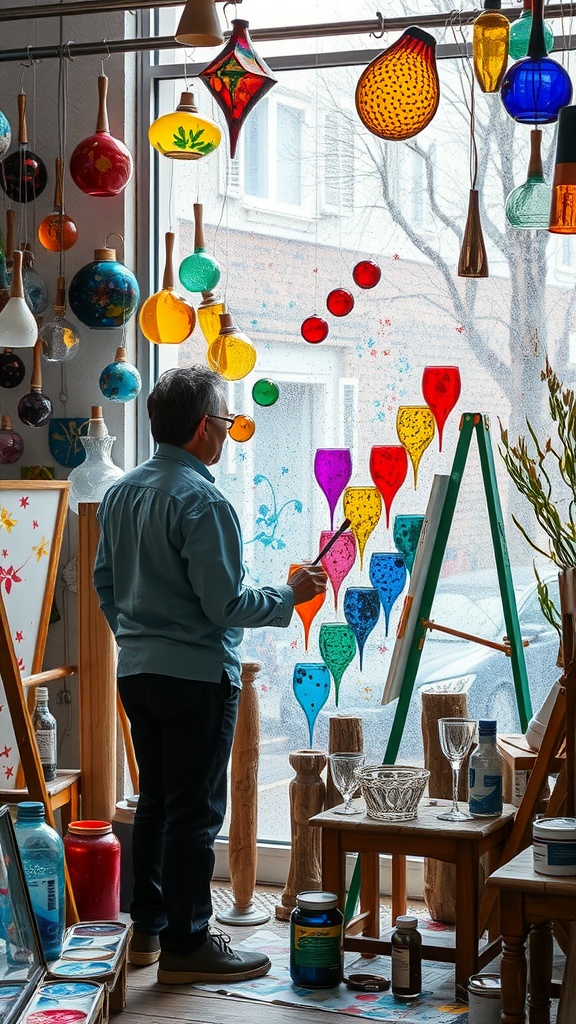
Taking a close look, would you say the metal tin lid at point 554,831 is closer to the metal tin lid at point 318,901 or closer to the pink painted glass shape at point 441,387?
the metal tin lid at point 318,901

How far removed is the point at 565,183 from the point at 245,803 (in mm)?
2219

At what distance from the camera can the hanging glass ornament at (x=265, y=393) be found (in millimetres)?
4016

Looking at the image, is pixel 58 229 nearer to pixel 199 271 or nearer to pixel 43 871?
pixel 199 271

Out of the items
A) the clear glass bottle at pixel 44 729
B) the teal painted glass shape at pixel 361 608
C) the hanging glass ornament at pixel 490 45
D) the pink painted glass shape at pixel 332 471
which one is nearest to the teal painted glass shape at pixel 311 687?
the teal painted glass shape at pixel 361 608

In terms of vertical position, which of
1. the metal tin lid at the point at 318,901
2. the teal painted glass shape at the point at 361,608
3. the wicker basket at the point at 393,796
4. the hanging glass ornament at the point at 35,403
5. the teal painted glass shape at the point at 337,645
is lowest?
the metal tin lid at the point at 318,901

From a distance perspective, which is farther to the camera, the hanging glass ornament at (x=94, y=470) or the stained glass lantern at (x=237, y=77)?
the hanging glass ornament at (x=94, y=470)

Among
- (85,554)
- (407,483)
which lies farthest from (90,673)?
(407,483)

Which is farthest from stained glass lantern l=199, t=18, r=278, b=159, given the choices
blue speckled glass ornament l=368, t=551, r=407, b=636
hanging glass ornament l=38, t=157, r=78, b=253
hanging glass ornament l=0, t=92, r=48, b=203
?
blue speckled glass ornament l=368, t=551, r=407, b=636

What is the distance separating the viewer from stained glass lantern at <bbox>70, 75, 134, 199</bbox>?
12.8ft

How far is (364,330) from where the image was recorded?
4.24 m

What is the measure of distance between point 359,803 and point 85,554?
1218 millimetres

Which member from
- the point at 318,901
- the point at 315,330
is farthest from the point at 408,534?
the point at 318,901

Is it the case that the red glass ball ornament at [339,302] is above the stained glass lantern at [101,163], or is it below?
below

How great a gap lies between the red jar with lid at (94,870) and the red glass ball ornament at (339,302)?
5.43ft
